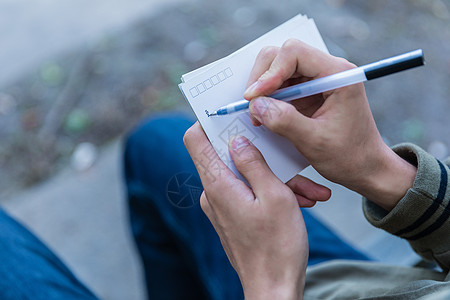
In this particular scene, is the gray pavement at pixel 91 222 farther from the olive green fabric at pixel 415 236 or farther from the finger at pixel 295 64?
the finger at pixel 295 64

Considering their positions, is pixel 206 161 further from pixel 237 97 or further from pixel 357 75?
pixel 357 75

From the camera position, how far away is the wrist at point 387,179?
615 mm

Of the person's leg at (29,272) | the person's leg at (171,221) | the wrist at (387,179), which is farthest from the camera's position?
the person's leg at (171,221)

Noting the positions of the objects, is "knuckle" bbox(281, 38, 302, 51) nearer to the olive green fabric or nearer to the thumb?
the thumb

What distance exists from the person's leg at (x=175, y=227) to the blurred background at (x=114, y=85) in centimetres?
35

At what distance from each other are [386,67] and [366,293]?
36cm

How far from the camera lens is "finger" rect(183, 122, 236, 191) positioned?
0.57 meters

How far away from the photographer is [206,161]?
598mm

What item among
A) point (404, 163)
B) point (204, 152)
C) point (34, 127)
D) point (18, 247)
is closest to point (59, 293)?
point (18, 247)

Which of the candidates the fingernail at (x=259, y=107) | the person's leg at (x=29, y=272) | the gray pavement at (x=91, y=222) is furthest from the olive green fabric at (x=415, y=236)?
the gray pavement at (x=91, y=222)

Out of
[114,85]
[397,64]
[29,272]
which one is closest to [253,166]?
[397,64]

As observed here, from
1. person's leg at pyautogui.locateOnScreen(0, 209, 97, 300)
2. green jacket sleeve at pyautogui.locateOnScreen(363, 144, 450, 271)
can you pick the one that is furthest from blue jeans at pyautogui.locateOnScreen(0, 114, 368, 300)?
green jacket sleeve at pyautogui.locateOnScreen(363, 144, 450, 271)

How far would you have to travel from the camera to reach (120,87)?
5.62ft

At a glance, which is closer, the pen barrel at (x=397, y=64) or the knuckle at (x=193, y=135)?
the pen barrel at (x=397, y=64)
